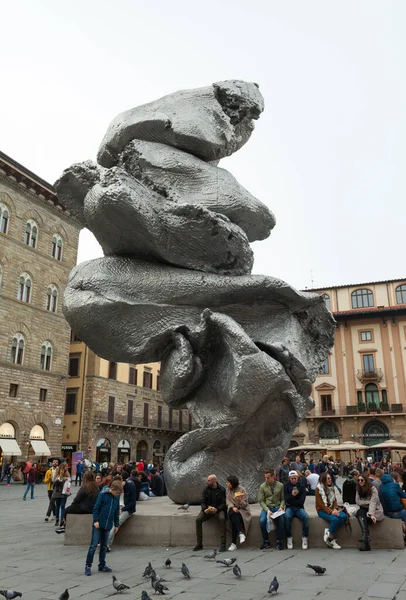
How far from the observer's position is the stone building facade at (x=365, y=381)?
45.1 metres

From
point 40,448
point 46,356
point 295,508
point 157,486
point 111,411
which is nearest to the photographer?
point 295,508

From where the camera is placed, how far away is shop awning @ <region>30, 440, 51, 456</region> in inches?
1220

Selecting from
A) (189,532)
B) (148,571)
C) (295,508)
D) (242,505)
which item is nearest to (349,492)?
(295,508)

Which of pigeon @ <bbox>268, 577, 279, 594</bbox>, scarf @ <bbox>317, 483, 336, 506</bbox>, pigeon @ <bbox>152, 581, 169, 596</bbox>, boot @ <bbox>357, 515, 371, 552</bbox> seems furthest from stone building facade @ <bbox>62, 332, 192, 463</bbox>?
pigeon @ <bbox>268, 577, 279, 594</bbox>

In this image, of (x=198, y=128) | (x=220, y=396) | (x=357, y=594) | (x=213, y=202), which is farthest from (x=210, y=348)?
(x=357, y=594)

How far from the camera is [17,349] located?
104ft

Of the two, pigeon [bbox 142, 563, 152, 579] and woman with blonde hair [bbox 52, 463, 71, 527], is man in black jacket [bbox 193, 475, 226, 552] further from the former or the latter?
woman with blonde hair [bbox 52, 463, 71, 527]

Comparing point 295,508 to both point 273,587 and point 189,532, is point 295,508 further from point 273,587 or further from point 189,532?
point 273,587

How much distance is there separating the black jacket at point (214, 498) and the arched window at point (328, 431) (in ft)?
137

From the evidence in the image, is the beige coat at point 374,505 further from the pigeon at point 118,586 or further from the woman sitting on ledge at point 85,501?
the woman sitting on ledge at point 85,501

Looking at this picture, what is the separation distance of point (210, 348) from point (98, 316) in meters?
1.60

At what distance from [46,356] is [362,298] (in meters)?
29.1

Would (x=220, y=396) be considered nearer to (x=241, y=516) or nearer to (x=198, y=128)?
(x=241, y=516)

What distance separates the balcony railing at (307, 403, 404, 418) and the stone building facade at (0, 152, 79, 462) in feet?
70.2
